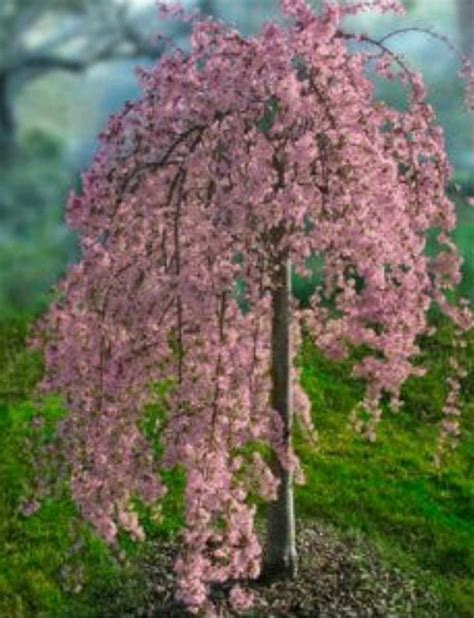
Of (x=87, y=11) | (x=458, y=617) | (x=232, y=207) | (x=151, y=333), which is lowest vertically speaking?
(x=458, y=617)

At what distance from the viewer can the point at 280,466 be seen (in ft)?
20.9

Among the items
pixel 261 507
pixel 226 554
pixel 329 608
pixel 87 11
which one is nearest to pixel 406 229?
pixel 226 554

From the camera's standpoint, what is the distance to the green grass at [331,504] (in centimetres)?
656

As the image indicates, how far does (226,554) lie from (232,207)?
5.09 ft

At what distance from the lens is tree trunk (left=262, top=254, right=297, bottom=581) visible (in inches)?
245

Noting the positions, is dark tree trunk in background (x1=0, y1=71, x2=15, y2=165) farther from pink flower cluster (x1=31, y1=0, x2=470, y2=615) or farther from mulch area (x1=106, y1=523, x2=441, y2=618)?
pink flower cluster (x1=31, y1=0, x2=470, y2=615)

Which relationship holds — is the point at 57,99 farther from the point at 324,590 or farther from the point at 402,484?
the point at 324,590

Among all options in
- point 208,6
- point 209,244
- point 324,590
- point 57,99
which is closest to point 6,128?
point 57,99

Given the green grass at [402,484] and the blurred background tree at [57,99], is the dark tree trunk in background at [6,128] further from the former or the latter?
the green grass at [402,484]

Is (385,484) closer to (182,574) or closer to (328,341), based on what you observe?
(328,341)

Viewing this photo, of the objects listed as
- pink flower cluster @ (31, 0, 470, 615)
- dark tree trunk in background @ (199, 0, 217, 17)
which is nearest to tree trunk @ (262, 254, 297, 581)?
pink flower cluster @ (31, 0, 470, 615)

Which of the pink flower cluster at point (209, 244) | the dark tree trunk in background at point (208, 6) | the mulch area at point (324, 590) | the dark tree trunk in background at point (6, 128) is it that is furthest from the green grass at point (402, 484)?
the dark tree trunk in background at point (208, 6)

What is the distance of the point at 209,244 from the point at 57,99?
814 cm

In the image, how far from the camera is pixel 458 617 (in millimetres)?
6516
